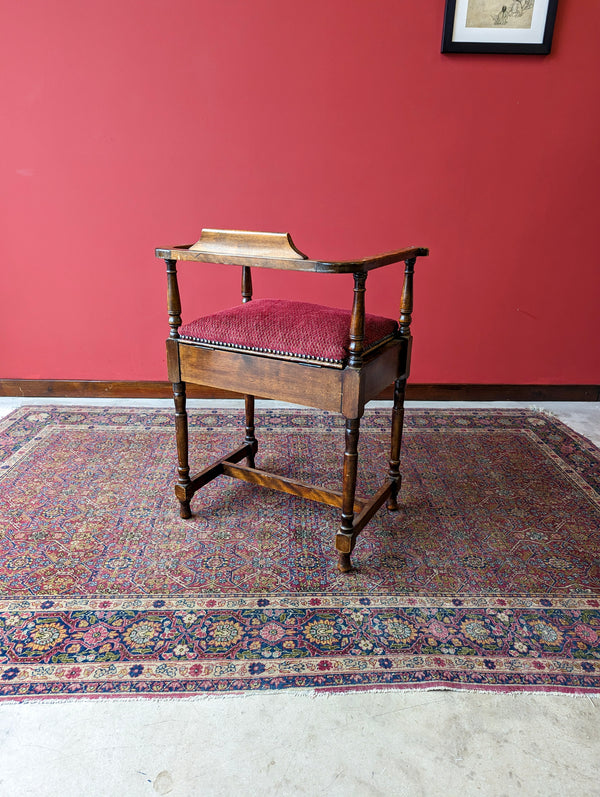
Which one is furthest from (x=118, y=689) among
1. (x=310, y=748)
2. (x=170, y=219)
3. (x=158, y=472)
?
(x=170, y=219)

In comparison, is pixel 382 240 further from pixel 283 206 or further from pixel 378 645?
pixel 378 645

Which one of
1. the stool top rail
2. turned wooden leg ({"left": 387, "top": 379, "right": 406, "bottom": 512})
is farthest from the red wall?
the stool top rail

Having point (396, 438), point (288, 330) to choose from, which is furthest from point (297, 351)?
point (396, 438)

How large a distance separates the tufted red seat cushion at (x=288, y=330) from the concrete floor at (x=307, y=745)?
3.07 feet

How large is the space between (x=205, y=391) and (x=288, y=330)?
1.68 m

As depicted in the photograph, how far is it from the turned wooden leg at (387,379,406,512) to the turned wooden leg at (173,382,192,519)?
76 cm

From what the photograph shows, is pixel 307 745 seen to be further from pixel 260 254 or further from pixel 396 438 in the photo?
pixel 260 254

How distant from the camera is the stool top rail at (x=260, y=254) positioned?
154 cm

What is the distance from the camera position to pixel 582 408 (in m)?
3.30

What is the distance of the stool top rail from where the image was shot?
60.8 inches

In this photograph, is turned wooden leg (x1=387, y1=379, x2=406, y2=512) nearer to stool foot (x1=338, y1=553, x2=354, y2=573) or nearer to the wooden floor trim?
stool foot (x1=338, y1=553, x2=354, y2=573)

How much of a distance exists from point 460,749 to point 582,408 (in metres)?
2.50

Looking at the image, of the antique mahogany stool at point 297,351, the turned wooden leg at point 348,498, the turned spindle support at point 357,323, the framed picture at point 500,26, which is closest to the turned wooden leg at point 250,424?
the antique mahogany stool at point 297,351

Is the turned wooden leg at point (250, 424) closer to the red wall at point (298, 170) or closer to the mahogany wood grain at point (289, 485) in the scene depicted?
the mahogany wood grain at point (289, 485)
